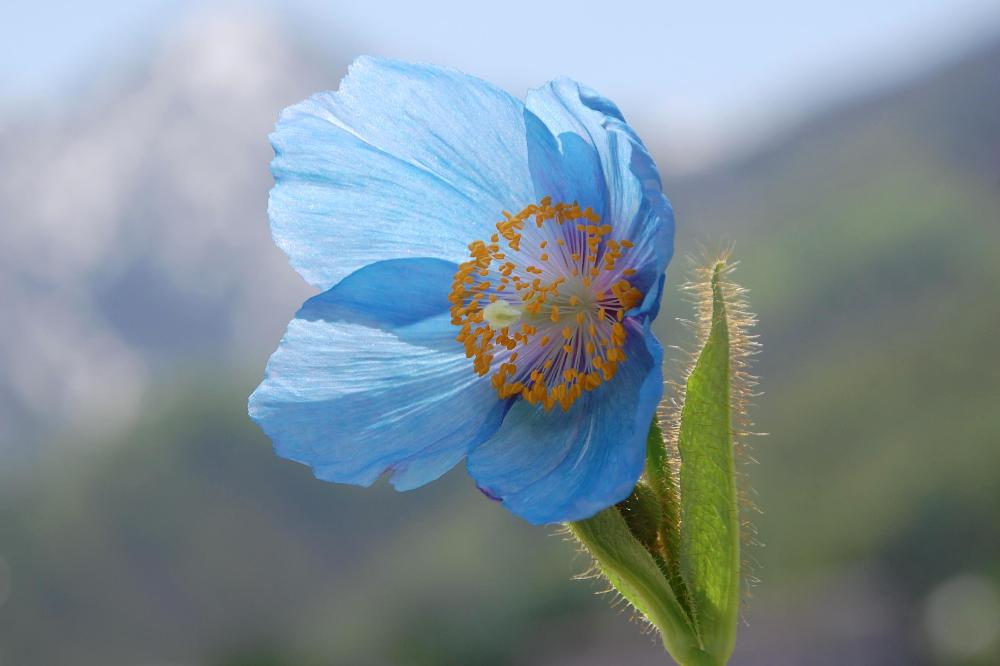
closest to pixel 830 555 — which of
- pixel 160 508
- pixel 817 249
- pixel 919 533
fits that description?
pixel 919 533

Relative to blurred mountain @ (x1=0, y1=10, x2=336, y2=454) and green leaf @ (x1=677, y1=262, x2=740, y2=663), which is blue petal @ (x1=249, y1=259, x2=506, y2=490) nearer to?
green leaf @ (x1=677, y1=262, x2=740, y2=663)

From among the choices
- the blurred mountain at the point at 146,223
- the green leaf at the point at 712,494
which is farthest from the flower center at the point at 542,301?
the blurred mountain at the point at 146,223

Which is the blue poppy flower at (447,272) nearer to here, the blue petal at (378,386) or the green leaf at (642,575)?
the blue petal at (378,386)

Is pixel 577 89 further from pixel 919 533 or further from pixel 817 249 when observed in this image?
pixel 817 249

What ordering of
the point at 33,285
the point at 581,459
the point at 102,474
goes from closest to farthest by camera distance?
the point at 581,459, the point at 102,474, the point at 33,285

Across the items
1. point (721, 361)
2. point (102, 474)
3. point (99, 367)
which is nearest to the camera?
point (721, 361)

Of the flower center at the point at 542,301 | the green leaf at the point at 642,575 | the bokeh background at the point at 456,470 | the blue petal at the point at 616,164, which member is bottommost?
the bokeh background at the point at 456,470

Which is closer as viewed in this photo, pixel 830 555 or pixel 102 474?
pixel 830 555

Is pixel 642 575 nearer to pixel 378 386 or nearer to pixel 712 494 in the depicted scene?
pixel 712 494
